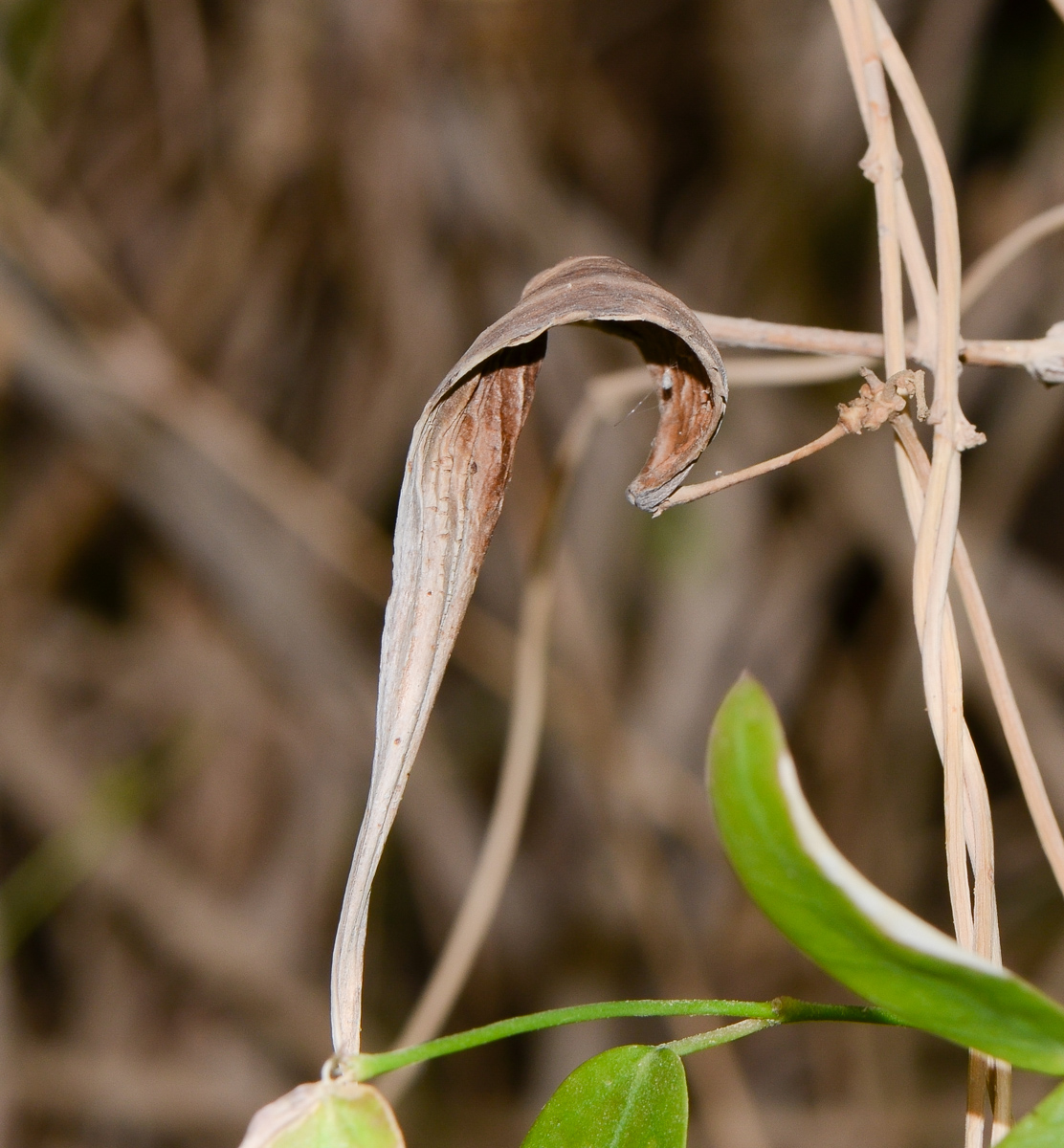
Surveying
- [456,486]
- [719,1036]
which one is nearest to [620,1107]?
[719,1036]

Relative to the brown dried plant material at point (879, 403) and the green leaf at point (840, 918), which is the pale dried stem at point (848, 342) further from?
the green leaf at point (840, 918)

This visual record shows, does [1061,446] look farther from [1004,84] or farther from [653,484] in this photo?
[653,484]

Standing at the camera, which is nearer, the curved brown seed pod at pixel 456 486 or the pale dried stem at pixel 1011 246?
the curved brown seed pod at pixel 456 486

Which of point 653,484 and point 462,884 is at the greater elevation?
point 462,884

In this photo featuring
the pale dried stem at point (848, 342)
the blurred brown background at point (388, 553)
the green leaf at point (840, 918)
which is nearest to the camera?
the green leaf at point (840, 918)

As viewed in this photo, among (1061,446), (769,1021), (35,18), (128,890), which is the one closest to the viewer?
(769,1021)

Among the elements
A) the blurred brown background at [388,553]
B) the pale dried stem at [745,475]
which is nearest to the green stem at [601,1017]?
the pale dried stem at [745,475]

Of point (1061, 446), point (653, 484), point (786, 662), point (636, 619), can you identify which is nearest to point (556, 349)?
point (636, 619)
